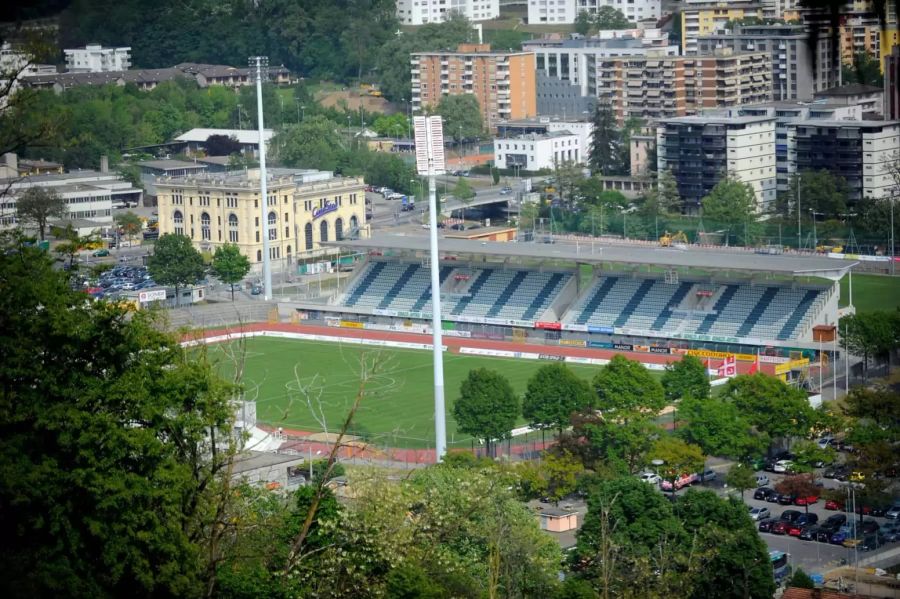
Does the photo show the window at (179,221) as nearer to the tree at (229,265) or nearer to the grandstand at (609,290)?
the tree at (229,265)

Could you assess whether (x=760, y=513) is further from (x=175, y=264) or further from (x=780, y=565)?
(x=175, y=264)

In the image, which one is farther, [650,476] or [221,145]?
[221,145]

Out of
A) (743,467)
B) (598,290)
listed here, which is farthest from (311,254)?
(743,467)

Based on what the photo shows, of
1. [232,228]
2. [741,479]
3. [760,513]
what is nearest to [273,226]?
[232,228]

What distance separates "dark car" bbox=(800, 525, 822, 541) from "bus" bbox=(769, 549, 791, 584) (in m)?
0.77

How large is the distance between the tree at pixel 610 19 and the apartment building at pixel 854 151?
17.8m

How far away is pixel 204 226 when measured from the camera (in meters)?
31.6

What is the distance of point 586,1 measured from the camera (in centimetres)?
5316

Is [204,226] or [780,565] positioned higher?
[204,226]

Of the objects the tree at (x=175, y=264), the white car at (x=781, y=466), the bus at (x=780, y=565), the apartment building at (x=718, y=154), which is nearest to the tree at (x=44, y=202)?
the tree at (x=175, y=264)

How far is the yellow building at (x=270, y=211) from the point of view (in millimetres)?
30797

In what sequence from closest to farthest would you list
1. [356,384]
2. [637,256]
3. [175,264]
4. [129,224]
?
[356,384] < [637,256] < [175,264] < [129,224]

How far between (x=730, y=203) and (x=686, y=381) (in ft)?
43.4

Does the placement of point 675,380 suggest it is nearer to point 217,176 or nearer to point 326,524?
point 326,524
